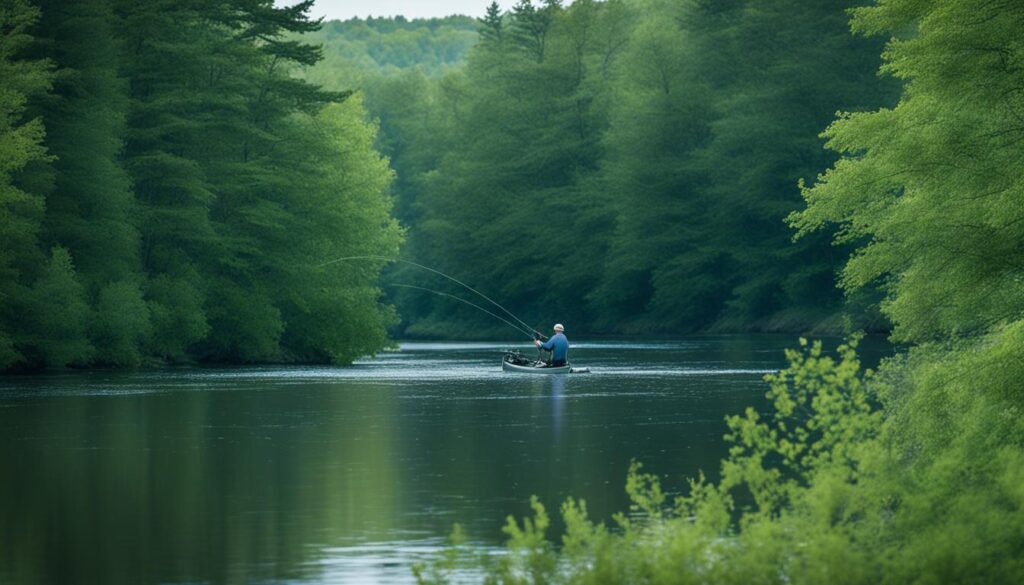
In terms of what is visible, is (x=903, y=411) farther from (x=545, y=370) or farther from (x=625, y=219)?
(x=625, y=219)

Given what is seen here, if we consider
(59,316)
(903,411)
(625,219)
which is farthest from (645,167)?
(903,411)

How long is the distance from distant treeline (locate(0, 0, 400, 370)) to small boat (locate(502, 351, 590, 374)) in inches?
392

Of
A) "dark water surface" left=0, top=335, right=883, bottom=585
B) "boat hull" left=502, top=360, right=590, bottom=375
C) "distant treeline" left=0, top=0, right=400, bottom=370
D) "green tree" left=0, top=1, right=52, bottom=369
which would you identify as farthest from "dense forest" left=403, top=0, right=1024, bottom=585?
"distant treeline" left=0, top=0, right=400, bottom=370

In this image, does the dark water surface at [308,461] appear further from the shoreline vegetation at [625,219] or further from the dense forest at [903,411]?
the shoreline vegetation at [625,219]

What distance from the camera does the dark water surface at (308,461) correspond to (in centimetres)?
1750

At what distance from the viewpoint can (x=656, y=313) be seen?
90.2 meters

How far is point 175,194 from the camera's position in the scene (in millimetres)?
60438

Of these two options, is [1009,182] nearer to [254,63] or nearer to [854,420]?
[854,420]

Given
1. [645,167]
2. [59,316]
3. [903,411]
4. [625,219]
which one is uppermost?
[645,167]

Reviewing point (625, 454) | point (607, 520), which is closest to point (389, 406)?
point (625, 454)

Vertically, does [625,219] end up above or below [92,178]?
above

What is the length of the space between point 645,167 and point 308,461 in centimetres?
6392

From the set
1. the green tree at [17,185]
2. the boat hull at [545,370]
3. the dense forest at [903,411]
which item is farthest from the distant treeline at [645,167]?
the dense forest at [903,411]

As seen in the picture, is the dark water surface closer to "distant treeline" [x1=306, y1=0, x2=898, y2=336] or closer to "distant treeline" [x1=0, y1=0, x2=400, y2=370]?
"distant treeline" [x1=0, y1=0, x2=400, y2=370]
